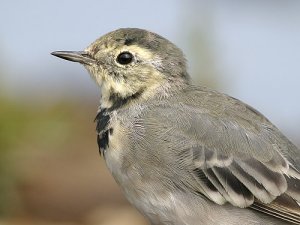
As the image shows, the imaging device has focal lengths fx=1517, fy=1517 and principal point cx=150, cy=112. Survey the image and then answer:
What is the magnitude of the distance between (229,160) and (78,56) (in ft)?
5.38

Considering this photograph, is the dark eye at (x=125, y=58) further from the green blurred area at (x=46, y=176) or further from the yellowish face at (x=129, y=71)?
the green blurred area at (x=46, y=176)

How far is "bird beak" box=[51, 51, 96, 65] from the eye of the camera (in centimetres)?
1205

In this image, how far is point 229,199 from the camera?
11305mm

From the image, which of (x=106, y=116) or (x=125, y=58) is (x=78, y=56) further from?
(x=106, y=116)

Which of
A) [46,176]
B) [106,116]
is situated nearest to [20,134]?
[46,176]

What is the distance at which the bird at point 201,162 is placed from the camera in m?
11.2

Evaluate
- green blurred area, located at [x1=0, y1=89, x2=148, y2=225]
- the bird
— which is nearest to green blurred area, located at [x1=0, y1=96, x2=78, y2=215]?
green blurred area, located at [x1=0, y1=89, x2=148, y2=225]

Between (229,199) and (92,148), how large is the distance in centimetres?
539

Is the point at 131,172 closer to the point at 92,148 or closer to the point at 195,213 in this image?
the point at 195,213

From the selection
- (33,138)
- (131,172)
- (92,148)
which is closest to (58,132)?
(33,138)

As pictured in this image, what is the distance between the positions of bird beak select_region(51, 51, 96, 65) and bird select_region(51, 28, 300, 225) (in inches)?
21.4

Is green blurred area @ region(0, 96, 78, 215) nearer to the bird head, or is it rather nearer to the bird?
the bird head

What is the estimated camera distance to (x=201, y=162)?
11.3 m

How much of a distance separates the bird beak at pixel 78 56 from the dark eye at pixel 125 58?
0.23m
